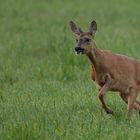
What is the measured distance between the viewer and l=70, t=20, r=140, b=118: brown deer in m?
10.9

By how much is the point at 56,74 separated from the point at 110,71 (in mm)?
3527

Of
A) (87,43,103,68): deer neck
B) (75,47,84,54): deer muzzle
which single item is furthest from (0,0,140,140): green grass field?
(75,47,84,54): deer muzzle

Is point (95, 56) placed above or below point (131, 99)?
above

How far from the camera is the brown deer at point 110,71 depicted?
10.9 metres

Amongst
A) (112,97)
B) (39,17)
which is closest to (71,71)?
(112,97)

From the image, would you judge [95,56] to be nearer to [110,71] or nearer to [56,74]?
[110,71]

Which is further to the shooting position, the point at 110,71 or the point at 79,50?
the point at 110,71

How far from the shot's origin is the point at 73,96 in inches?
473

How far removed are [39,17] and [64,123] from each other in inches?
539

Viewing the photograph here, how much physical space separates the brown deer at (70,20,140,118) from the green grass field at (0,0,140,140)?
12.5 inches

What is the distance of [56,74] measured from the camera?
1440 cm

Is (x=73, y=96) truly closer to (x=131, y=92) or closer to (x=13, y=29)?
(x=131, y=92)

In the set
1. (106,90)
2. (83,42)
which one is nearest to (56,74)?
(83,42)

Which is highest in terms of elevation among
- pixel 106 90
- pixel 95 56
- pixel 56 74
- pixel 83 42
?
pixel 83 42
